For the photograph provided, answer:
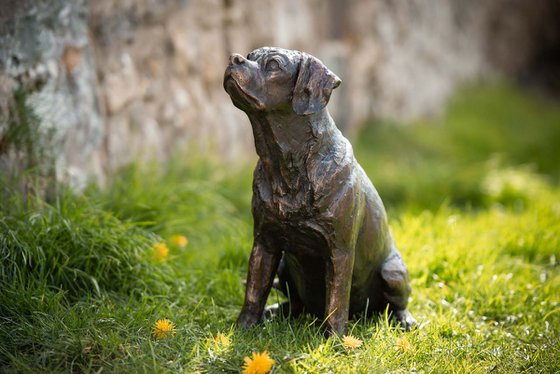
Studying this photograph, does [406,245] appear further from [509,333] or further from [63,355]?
[63,355]

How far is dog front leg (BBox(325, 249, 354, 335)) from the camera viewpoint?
2689 mm

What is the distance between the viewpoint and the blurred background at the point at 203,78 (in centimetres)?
375

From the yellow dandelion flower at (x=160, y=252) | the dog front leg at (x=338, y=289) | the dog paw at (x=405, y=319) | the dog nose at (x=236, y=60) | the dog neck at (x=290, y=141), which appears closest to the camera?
the dog nose at (x=236, y=60)

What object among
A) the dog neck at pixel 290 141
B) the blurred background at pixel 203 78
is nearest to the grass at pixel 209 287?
the blurred background at pixel 203 78

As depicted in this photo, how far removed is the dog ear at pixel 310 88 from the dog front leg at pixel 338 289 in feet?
2.11

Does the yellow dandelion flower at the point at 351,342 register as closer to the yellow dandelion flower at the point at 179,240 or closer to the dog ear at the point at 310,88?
the dog ear at the point at 310,88

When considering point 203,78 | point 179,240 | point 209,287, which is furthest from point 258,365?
point 203,78

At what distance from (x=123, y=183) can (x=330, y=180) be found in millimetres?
2077

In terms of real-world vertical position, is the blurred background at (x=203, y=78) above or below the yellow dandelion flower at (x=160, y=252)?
above

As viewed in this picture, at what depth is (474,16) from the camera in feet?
33.4

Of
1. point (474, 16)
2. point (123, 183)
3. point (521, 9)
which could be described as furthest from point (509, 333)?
point (521, 9)

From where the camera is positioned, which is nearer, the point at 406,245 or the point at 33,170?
the point at 33,170

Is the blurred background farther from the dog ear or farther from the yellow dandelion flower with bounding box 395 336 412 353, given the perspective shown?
the yellow dandelion flower with bounding box 395 336 412 353

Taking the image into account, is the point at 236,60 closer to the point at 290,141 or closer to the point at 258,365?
the point at 290,141
